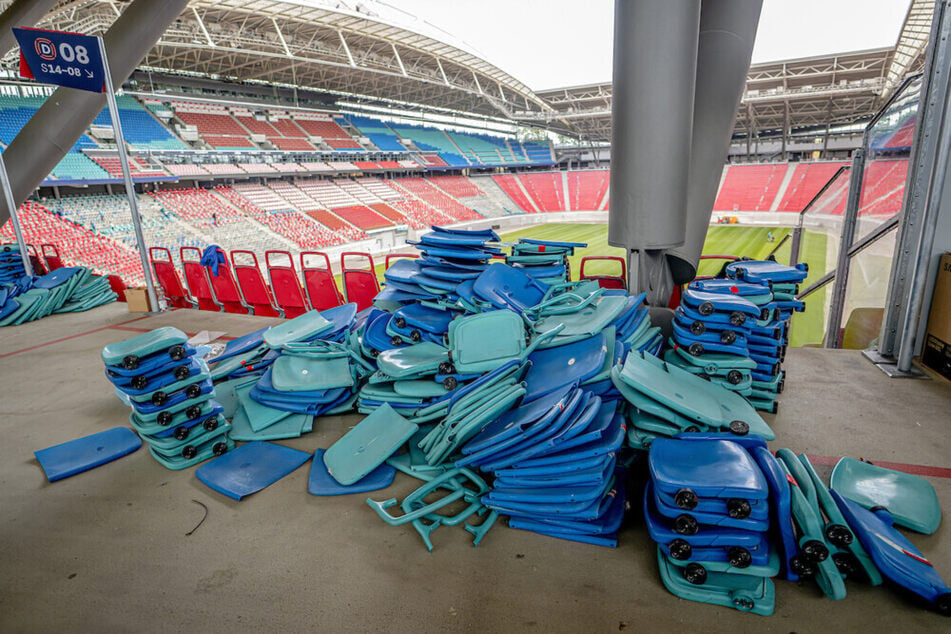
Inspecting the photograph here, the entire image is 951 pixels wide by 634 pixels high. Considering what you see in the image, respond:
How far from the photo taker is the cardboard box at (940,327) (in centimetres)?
450

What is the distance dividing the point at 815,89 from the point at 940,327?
134ft

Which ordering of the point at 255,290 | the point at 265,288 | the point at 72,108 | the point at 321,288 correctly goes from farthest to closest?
the point at 72,108 → the point at 255,290 → the point at 265,288 → the point at 321,288

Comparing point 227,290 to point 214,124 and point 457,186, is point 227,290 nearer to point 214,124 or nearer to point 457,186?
point 214,124

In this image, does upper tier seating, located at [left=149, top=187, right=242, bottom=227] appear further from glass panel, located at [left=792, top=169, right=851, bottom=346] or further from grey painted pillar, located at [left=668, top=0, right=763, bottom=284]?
glass panel, located at [left=792, top=169, right=851, bottom=346]

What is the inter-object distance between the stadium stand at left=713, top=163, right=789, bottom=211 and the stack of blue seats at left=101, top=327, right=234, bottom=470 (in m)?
41.7

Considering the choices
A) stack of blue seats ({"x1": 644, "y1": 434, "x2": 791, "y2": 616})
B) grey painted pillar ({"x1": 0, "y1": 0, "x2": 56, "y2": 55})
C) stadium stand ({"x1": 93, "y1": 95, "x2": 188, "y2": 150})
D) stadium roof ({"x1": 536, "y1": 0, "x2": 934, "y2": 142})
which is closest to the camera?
stack of blue seats ({"x1": 644, "y1": 434, "x2": 791, "y2": 616})

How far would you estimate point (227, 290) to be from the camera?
8.51 metres

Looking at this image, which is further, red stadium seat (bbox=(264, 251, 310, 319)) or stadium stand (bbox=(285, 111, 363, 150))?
stadium stand (bbox=(285, 111, 363, 150))

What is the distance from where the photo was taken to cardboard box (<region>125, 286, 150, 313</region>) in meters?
8.23

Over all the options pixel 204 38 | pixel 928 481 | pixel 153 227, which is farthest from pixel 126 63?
pixel 204 38

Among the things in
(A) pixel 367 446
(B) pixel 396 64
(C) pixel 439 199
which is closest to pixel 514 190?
(C) pixel 439 199

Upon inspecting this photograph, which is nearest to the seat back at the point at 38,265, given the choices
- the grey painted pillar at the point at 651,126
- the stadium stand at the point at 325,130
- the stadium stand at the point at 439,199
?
the grey painted pillar at the point at 651,126

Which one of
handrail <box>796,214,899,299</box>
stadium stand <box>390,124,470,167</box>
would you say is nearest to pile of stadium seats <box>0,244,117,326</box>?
handrail <box>796,214,899,299</box>

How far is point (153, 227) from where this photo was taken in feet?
78.2
